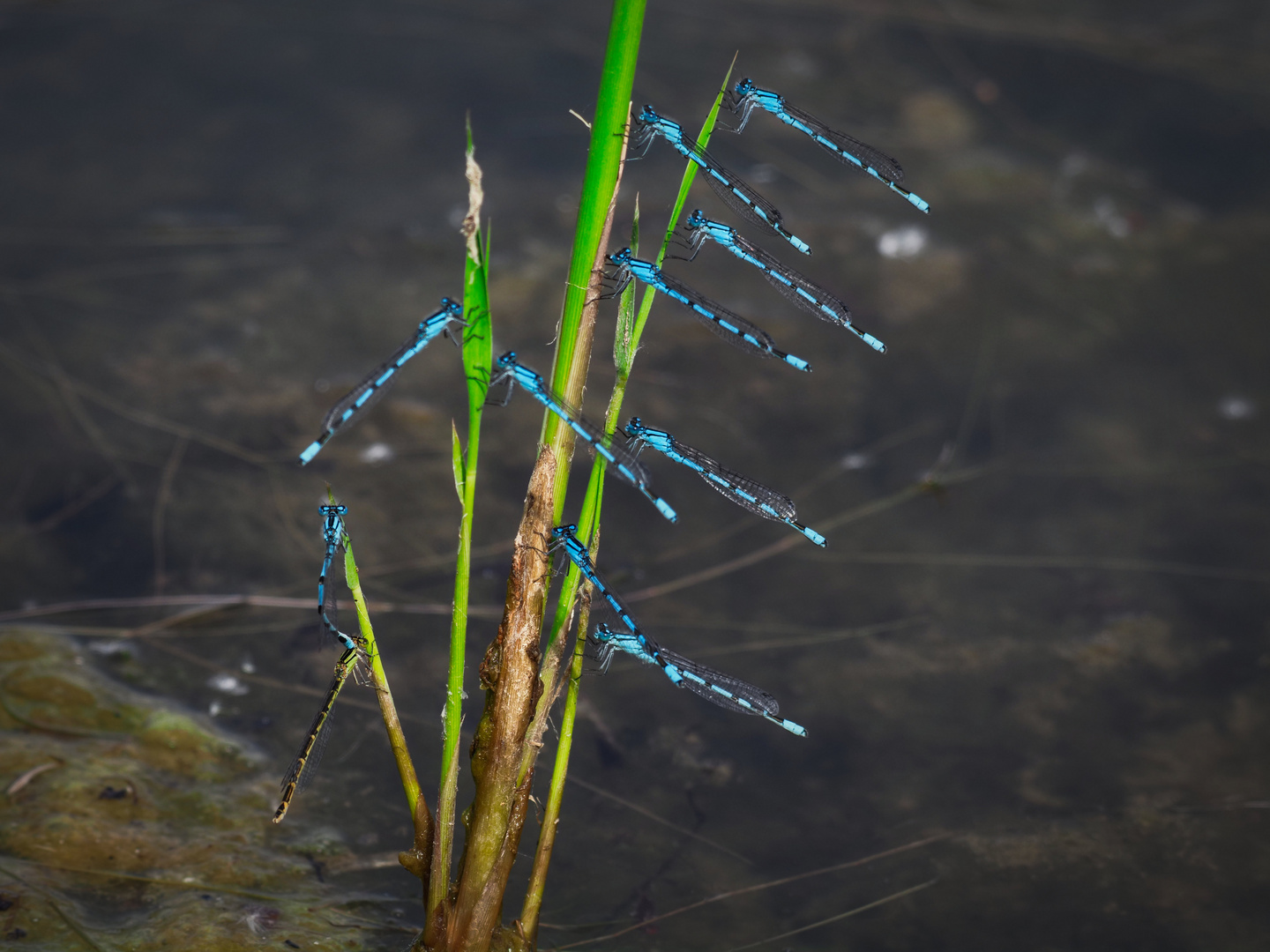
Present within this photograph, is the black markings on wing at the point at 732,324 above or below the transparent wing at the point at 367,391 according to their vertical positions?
above

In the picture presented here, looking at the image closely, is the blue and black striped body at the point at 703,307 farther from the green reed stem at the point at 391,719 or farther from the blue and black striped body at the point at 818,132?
the green reed stem at the point at 391,719

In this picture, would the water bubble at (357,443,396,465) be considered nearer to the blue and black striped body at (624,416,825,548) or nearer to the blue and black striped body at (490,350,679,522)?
the blue and black striped body at (624,416,825,548)

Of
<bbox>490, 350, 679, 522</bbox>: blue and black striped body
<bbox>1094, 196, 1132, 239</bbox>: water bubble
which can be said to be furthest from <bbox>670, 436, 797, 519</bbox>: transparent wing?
<bbox>1094, 196, 1132, 239</bbox>: water bubble

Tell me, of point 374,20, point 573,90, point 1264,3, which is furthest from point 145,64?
point 1264,3

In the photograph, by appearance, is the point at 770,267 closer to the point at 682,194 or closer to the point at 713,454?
the point at 682,194

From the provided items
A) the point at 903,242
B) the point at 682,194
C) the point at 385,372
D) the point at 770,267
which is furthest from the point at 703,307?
the point at 903,242

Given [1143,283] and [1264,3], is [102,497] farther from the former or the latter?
[1264,3]

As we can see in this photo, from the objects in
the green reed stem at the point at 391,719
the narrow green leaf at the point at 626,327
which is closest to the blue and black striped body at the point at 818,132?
the narrow green leaf at the point at 626,327
